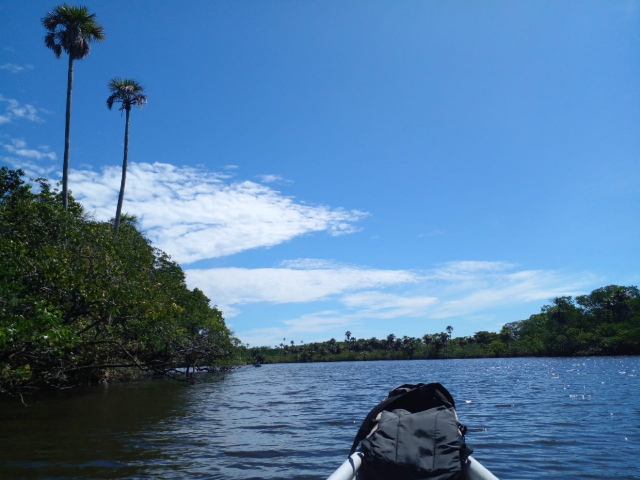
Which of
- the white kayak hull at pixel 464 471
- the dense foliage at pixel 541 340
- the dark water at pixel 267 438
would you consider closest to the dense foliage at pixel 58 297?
the dark water at pixel 267 438

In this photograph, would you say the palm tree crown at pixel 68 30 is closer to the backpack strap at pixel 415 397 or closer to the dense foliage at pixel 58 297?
the dense foliage at pixel 58 297

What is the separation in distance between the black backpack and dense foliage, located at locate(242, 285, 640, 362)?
59.3 m

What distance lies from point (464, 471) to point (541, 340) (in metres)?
107

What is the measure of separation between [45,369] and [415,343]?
393ft

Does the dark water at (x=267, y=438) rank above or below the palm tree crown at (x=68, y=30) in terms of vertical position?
below

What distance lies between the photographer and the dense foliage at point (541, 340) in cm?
8662

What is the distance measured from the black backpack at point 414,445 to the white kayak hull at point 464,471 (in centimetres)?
7

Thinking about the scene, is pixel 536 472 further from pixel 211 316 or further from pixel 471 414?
pixel 211 316

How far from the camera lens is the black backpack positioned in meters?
4.64

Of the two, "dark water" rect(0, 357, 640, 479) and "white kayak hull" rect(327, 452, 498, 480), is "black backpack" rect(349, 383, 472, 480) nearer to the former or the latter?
"white kayak hull" rect(327, 452, 498, 480)

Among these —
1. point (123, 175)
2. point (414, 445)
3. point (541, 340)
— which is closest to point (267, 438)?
point (414, 445)

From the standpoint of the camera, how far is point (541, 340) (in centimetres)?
9756

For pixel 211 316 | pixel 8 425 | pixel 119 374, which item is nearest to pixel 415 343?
pixel 211 316

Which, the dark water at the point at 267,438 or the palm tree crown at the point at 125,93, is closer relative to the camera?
the dark water at the point at 267,438
